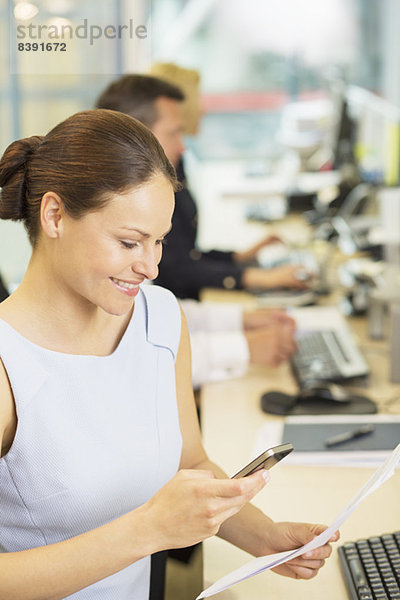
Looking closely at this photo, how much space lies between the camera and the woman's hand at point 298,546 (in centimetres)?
119

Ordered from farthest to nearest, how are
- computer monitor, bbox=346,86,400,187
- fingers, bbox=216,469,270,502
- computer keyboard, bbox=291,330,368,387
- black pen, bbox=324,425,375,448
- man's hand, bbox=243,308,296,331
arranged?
computer monitor, bbox=346,86,400,187, man's hand, bbox=243,308,296,331, computer keyboard, bbox=291,330,368,387, black pen, bbox=324,425,375,448, fingers, bbox=216,469,270,502

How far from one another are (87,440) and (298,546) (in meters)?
0.36

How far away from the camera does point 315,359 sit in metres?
2.18

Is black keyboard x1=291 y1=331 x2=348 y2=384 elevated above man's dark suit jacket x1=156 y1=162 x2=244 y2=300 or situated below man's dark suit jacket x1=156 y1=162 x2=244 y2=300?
below

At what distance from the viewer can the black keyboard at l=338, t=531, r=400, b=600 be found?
115 centimetres

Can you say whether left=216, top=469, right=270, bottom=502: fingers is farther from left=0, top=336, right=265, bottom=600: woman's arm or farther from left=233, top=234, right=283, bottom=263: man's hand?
left=233, top=234, right=283, bottom=263: man's hand

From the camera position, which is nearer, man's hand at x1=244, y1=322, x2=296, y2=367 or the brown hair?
the brown hair

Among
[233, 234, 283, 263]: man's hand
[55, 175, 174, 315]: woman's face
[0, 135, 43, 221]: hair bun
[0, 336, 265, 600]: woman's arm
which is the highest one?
[0, 135, 43, 221]: hair bun

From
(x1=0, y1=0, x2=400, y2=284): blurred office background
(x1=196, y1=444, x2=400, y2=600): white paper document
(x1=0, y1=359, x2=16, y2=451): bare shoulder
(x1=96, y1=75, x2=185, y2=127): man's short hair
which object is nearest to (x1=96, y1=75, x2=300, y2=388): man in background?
(x1=96, y1=75, x2=185, y2=127): man's short hair

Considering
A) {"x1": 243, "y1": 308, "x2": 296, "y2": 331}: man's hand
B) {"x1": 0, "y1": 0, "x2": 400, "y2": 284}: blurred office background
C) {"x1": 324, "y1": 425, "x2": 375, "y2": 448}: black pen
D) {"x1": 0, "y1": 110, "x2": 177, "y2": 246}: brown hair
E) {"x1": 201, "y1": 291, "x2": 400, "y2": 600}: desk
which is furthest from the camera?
{"x1": 0, "y1": 0, "x2": 400, "y2": 284}: blurred office background

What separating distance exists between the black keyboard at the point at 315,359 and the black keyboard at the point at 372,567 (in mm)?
819

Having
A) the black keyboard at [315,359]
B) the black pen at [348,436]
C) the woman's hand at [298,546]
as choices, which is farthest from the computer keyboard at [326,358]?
the woman's hand at [298,546]

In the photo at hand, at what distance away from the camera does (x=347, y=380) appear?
209 cm

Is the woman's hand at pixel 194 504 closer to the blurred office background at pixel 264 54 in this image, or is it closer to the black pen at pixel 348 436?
the black pen at pixel 348 436
